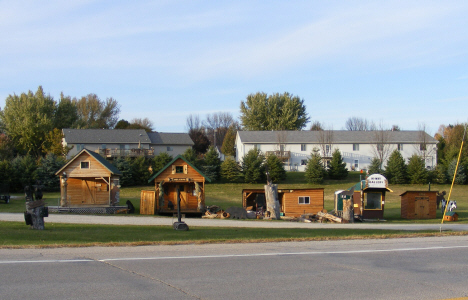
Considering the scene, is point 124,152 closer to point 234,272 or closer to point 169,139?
point 169,139

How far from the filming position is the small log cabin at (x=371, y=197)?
33.1 m

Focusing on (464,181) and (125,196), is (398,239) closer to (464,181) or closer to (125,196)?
(125,196)

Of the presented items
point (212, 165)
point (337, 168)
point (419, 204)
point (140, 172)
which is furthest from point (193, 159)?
point (419, 204)

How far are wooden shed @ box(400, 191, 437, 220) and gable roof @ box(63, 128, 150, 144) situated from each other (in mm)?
48911

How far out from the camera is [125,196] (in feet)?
160

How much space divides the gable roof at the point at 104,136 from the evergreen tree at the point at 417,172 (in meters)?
41.0

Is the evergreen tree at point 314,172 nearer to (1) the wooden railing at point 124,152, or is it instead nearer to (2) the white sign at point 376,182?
(1) the wooden railing at point 124,152

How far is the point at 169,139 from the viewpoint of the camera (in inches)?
Result: 3125

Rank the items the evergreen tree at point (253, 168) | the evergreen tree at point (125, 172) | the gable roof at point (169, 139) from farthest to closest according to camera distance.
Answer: the gable roof at point (169, 139), the evergreen tree at point (253, 168), the evergreen tree at point (125, 172)

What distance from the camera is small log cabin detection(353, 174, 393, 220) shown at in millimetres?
33062

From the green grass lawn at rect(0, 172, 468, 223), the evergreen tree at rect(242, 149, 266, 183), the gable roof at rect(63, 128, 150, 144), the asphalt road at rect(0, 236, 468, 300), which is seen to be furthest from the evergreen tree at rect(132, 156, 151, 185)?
the asphalt road at rect(0, 236, 468, 300)

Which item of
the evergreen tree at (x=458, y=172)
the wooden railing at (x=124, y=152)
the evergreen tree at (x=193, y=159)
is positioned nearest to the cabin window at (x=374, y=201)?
the evergreen tree at (x=193, y=159)

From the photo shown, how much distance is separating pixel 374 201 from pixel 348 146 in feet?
142

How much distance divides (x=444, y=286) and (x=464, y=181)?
6030 cm
